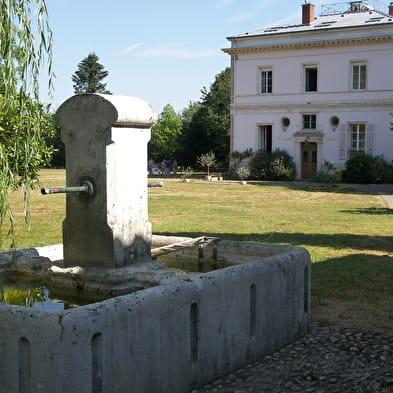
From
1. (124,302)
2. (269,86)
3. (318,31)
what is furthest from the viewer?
(269,86)

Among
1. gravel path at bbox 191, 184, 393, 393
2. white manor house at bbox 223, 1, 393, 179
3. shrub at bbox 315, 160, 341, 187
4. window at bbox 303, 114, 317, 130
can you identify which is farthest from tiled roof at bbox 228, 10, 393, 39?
gravel path at bbox 191, 184, 393, 393

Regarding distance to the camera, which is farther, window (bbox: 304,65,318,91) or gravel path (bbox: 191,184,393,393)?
window (bbox: 304,65,318,91)

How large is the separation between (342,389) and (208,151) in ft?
138

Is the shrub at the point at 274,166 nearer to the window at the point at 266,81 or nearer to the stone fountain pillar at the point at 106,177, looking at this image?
the window at the point at 266,81

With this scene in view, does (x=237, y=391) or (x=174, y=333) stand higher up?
(x=174, y=333)

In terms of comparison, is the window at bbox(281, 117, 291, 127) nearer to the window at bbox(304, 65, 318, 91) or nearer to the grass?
the window at bbox(304, 65, 318, 91)

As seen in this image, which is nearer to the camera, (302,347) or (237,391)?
(237,391)

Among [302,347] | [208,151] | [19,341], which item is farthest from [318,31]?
[19,341]

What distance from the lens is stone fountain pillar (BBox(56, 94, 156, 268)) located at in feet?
16.3

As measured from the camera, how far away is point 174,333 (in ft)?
13.7

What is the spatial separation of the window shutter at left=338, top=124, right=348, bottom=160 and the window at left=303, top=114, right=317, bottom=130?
1.65 meters

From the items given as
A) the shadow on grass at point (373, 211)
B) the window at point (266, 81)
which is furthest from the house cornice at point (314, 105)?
the shadow on grass at point (373, 211)

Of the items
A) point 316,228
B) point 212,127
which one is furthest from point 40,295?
point 212,127

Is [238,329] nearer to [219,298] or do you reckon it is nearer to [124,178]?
[219,298]
